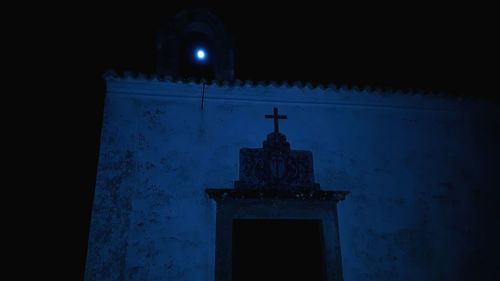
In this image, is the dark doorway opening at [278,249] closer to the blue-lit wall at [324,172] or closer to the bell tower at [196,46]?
the blue-lit wall at [324,172]

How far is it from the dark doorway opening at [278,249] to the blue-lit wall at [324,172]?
0.37 m

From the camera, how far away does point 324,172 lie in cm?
530

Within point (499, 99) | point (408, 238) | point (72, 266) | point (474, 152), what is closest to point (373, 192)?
point (408, 238)

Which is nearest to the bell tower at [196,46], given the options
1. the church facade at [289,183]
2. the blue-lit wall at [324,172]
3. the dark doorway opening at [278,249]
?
the church facade at [289,183]

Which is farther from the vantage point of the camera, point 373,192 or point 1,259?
point 373,192

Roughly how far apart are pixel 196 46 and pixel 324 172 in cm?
316

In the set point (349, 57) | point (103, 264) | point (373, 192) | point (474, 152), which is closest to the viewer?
point (103, 264)

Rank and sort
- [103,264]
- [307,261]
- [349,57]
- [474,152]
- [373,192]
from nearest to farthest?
[103,264] → [307,261] → [373,192] → [474,152] → [349,57]

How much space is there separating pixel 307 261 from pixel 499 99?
418 cm

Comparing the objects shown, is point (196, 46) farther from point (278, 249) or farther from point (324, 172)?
point (278, 249)

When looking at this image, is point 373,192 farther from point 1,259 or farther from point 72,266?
point 1,259

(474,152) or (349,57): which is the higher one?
(349,57)

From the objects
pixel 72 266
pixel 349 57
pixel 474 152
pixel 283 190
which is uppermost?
pixel 349 57

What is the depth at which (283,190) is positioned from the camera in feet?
16.3
